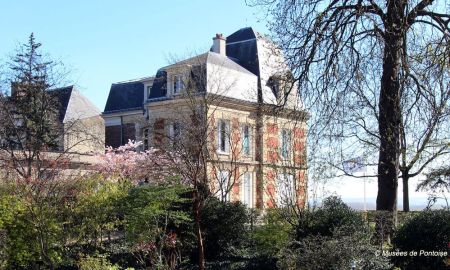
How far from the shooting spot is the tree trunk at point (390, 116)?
1088 centimetres

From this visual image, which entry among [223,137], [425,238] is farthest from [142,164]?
[425,238]

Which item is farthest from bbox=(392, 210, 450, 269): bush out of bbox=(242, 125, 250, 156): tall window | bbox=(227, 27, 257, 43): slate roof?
bbox=(227, 27, 257, 43): slate roof

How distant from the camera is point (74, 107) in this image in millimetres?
40938

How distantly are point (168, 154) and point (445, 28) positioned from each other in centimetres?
1373

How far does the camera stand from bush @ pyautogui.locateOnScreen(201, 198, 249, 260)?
45.7 feet

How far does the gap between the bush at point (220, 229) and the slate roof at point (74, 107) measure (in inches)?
1052

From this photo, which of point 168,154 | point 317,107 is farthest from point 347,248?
point 168,154

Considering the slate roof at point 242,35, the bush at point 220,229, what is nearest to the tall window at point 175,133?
the bush at point 220,229

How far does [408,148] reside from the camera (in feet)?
54.6

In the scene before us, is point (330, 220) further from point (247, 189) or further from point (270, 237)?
point (247, 189)

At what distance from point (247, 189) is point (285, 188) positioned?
18.2m

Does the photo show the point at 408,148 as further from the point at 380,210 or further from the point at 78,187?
the point at 78,187

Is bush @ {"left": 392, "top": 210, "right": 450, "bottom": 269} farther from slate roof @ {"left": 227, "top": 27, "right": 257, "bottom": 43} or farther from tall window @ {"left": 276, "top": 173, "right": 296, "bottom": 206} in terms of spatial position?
slate roof @ {"left": 227, "top": 27, "right": 257, "bottom": 43}

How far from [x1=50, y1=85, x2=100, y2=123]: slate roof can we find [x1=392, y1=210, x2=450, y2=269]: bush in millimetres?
31872
